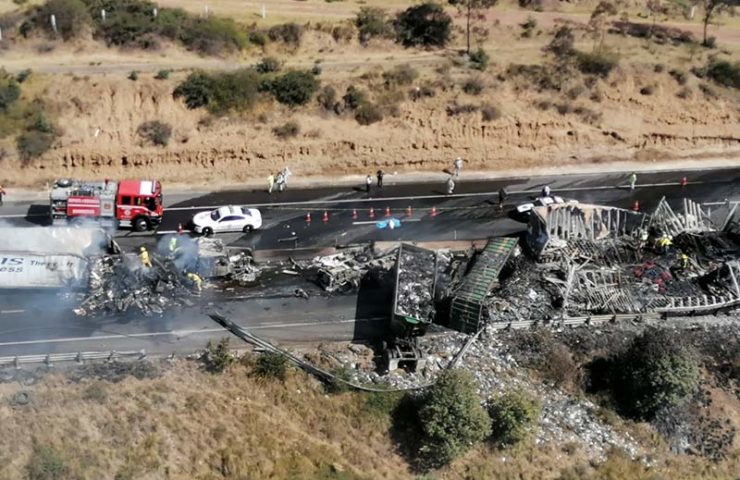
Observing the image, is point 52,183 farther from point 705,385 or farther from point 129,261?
point 705,385

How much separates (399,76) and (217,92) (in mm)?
11099

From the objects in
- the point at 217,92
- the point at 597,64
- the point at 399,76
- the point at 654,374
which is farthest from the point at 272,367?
the point at 597,64

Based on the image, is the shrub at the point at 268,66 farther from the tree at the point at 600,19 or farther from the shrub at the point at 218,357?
the shrub at the point at 218,357

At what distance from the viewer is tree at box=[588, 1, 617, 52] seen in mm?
55122

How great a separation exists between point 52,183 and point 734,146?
4013 cm

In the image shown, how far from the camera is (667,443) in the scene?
29.8 m

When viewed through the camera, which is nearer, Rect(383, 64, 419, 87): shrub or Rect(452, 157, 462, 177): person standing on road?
Rect(452, 157, 462, 177): person standing on road

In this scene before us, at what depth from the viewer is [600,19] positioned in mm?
58031

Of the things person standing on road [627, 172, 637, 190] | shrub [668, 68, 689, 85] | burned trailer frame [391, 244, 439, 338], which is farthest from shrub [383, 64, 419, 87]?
shrub [668, 68, 689, 85]

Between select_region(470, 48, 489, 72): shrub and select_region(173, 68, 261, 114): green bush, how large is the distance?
14394 mm

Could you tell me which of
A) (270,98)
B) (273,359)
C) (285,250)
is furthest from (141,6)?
(273,359)

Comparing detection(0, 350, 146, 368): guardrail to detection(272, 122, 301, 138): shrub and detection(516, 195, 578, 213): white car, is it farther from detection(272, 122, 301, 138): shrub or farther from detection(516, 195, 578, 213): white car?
detection(516, 195, 578, 213): white car

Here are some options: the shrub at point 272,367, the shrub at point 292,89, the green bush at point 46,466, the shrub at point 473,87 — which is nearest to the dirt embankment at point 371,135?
the shrub at point 473,87

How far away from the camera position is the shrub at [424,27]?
174 feet
